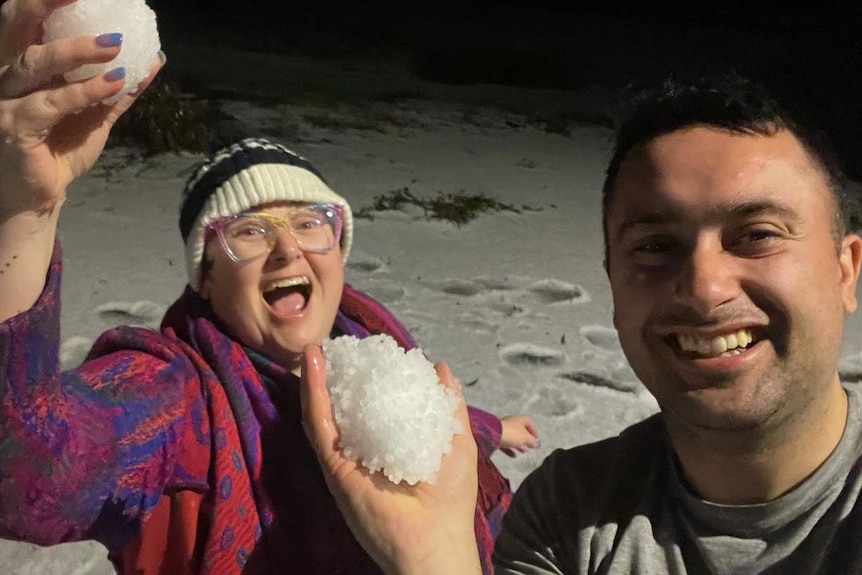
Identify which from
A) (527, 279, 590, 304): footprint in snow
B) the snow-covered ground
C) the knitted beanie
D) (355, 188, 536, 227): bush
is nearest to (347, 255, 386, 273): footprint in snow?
the snow-covered ground

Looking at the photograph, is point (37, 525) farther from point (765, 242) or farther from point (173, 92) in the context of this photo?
point (173, 92)

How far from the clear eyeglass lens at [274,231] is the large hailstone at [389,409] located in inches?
6.9

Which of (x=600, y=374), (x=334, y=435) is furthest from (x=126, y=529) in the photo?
(x=600, y=374)

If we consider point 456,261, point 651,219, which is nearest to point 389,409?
point 651,219

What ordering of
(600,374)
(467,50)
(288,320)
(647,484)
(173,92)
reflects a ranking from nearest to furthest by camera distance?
(647,484)
(288,320)
(600,374)
(173,92)
(467,50)

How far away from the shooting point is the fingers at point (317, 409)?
1.09m

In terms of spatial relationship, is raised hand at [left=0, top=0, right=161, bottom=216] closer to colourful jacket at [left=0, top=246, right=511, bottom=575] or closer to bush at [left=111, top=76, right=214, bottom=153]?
colourful jacket at [left=0, top=246, right=511, bottom=575]

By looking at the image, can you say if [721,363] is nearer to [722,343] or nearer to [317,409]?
[722,343]

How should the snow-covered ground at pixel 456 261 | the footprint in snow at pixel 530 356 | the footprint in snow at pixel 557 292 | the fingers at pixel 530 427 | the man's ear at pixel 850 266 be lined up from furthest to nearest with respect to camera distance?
the footprint in snow at pixel 557 292 → the footprint in snow at pixel 530 356 → the snow-covered ground at pixel 456 261 → the fingers at pixel 530 427 → the man's ear at pixel 850 266

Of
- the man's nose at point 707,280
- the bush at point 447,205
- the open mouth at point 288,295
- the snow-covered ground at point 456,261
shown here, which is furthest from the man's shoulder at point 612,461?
the bush at point 447,205

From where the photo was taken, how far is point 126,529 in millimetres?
1054

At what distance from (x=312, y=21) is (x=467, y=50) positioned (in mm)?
1424

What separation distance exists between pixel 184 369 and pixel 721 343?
2.27ft

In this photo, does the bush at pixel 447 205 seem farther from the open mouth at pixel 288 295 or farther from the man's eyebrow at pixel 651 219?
the man's eyebrow at pixel 651 219
